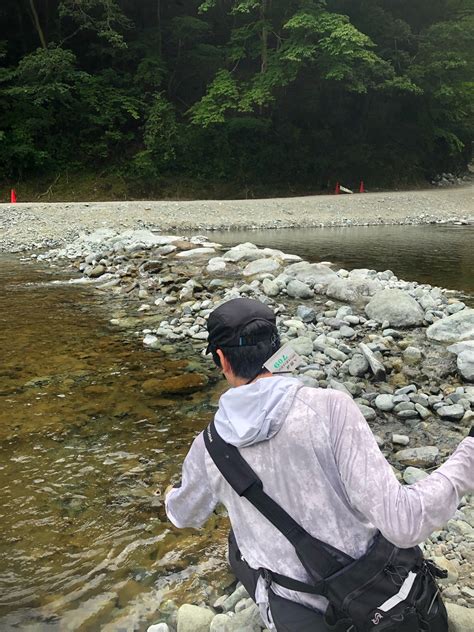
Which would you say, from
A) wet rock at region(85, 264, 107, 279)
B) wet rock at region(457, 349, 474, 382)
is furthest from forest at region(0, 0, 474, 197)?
wet rock at region(457, 349, 474, 382)

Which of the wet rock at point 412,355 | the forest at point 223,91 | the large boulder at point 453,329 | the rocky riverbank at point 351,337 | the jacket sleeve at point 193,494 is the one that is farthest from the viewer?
the forest at point 223,91

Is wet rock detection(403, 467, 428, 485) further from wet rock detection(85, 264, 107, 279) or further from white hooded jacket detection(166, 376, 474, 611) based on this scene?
wet rock detection(85, 264, 107, 279)

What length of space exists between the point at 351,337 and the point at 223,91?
20.1 metres

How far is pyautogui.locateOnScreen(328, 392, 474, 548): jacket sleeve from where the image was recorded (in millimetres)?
1345

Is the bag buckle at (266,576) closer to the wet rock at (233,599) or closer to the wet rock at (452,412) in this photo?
the wet rock at (233,599)

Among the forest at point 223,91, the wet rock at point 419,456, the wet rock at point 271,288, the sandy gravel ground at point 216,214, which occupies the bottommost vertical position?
the wet rock at point 419,456

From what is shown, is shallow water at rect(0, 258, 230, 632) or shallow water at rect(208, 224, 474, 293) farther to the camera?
shallow water at rect(208, 224, 474, 293)

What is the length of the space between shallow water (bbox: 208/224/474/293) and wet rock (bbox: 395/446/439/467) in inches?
235

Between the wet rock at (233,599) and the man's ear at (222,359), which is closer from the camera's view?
the man's ear at (222,359)

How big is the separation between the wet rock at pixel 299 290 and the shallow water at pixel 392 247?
3.10m

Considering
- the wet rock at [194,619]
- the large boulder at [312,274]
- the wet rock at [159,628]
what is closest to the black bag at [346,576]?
the wet rock at [194,619]

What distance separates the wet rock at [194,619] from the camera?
7.30 ft

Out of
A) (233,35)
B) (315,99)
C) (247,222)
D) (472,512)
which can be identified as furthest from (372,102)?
(472,512)

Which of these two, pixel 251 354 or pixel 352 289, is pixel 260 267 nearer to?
pixel 352 289
